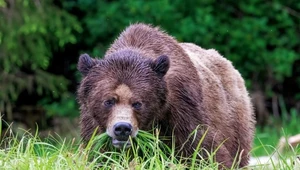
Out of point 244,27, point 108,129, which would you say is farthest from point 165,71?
point 244,27

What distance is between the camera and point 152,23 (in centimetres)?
1546

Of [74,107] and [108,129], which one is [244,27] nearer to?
[74,107]

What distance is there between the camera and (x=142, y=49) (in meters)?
7.69

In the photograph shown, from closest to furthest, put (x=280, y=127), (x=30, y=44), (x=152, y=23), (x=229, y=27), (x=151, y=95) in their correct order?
1. (x=151, y=95)
2. (x=30, y=44)
3. (x=152, y=23)
4. (x=280, y=127)
5. (x=229, y=27)

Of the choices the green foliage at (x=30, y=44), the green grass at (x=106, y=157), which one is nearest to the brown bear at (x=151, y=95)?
the green grass at (x=106, y=157)

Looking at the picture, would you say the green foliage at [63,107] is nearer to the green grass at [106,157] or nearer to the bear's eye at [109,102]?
the green grass at [106,157]

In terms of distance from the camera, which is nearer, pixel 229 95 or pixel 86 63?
pixel 86 63

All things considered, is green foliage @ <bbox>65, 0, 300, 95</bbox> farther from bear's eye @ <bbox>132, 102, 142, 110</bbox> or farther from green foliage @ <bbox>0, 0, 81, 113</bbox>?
bear's eye @ <bbox>132, 102, 142, 110</bbox>

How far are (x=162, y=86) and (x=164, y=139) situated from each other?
41cm

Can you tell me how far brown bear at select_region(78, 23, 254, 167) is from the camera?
711 centimetres

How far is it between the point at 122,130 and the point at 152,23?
8691 mm

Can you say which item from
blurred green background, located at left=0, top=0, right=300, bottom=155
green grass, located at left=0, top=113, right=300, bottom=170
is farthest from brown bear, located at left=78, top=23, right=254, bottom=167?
blurred green background, located at left=0, top=0, right=300, bottom=155

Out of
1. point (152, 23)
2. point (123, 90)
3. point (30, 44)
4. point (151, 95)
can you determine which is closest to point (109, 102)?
point (123, 90)

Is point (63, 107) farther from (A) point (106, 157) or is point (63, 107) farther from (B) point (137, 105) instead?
(A) point (106, 157)
